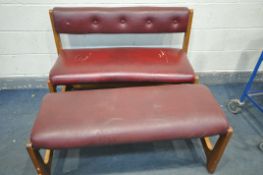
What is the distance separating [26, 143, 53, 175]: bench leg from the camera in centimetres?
102

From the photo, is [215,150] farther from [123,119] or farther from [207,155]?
[123,119]

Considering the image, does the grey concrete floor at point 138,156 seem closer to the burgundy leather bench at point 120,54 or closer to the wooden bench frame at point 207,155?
the wooden bench frame at point 207,155

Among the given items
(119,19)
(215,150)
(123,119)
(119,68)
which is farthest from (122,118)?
(119,19)

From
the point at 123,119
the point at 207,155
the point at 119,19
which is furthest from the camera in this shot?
the point at 119,19

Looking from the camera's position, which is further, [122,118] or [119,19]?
[119,19]

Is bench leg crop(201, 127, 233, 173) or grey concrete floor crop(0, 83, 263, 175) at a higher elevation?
bench leg crop(201, 127, 233, 173)

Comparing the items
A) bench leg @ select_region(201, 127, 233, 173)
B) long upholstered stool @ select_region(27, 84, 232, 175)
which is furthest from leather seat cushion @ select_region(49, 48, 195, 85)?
bench leg @ select_region(201, 127, 233, 173)

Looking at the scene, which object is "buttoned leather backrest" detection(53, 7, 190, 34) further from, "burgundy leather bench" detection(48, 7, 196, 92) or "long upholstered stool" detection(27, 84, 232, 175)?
"long upholstered stool" detection(27, 84, 232, 175)

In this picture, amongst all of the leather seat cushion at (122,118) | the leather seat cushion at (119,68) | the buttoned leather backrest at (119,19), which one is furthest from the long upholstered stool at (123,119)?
the buttoned leather backrest at (119,19)

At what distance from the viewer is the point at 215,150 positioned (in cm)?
123

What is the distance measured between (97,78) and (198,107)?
60 cm

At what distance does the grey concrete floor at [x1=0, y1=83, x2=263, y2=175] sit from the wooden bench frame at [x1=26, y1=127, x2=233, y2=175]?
79mm

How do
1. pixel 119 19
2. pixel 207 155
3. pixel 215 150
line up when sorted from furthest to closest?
pixel 119 19 < pixel 207 155 < pixel 215 150

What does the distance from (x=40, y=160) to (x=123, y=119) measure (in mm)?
471
